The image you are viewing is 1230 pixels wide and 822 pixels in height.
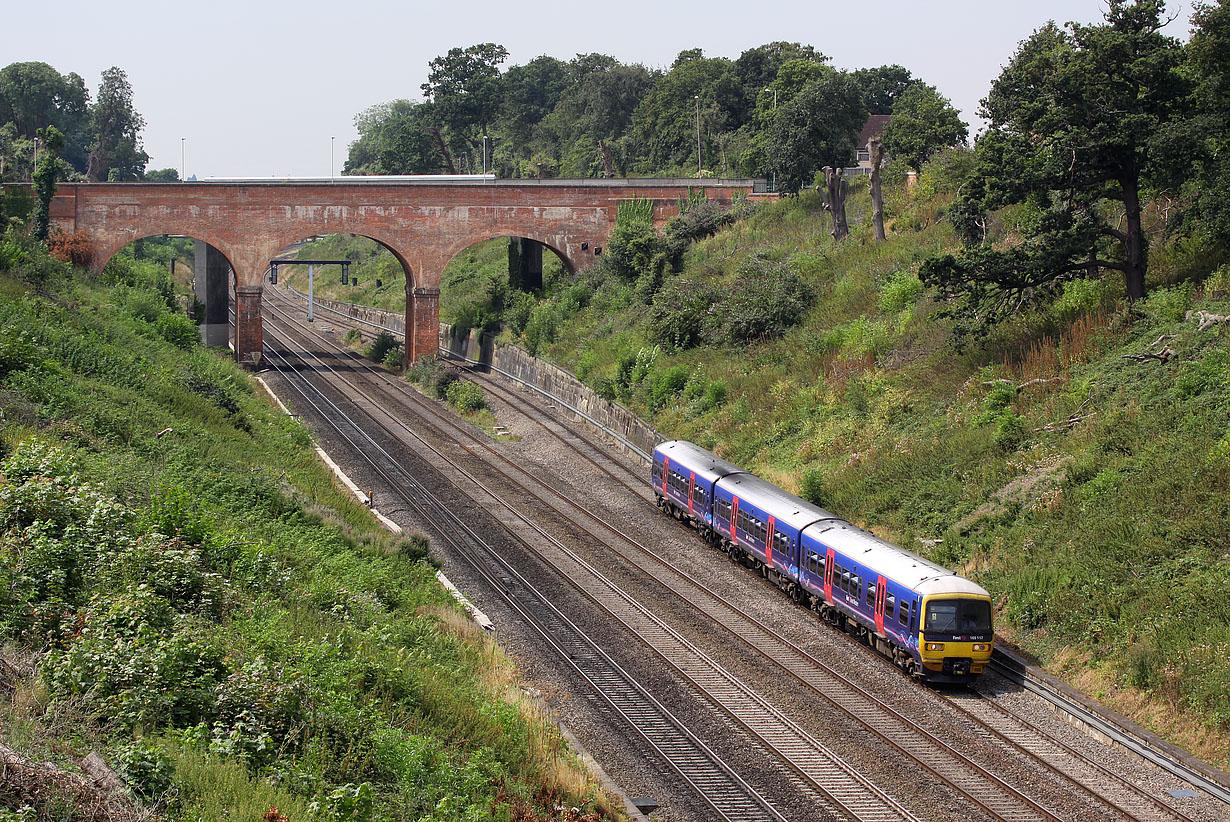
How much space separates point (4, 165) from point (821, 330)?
46085 mm

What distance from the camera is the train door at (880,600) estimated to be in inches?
829

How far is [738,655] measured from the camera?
2172cm

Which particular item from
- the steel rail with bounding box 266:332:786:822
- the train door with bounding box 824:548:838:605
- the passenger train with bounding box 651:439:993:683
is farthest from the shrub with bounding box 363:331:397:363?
the train door with bounding box 824:548:838:605

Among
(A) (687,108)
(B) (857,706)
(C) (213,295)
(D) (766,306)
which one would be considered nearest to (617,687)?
(B) (857,706)

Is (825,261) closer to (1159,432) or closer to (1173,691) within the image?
(1159,432)

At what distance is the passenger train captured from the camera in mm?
19719

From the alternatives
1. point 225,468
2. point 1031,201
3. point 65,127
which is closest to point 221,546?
point 225,468

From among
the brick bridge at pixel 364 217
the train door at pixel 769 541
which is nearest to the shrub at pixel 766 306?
the train door at pixel 769 541

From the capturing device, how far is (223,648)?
14.2 m

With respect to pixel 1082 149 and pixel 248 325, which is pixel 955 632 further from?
pixel 248 325

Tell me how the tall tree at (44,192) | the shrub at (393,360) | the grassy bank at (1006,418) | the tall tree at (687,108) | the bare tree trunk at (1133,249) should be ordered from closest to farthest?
the grassy bank at (1006,418) → the bare tree trunk at (1133,249) → the tall tree at (44,192) → the shrub at (393,360) → the tall tree at (687,108)

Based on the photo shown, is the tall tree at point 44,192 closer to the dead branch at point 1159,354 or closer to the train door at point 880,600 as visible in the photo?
the train door at point 880,600

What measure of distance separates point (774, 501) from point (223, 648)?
15.2 metres

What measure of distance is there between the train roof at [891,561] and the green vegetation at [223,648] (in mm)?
7559
